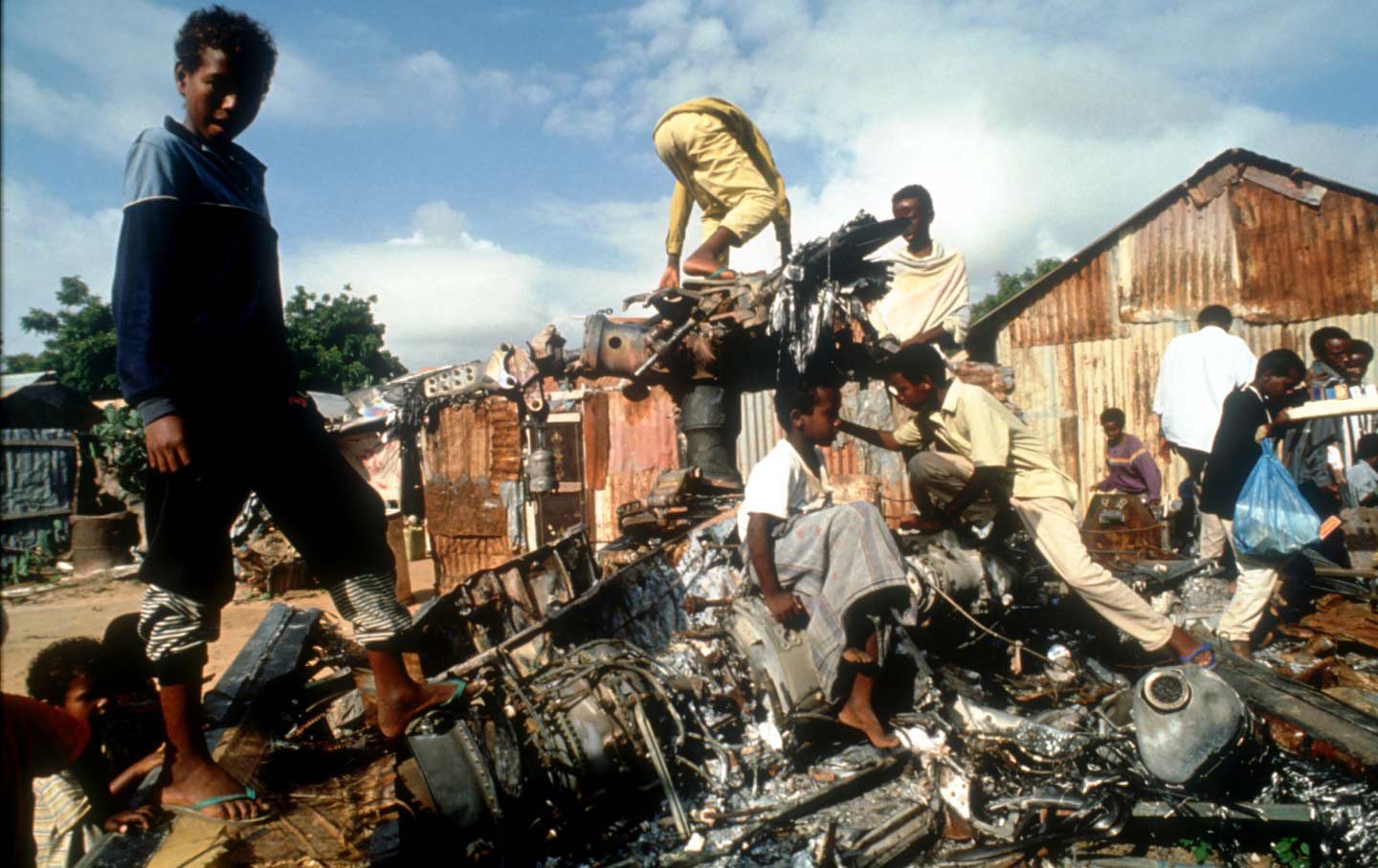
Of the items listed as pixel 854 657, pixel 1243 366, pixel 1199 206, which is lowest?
pixel 854 657

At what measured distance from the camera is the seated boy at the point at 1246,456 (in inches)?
200

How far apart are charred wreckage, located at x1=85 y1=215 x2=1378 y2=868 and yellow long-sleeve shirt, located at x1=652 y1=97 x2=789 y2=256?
1060 millimetres

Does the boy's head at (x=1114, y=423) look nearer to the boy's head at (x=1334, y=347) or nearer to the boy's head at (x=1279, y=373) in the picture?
the boy's head at (x=1334, y=347)

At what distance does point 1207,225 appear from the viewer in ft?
39.9

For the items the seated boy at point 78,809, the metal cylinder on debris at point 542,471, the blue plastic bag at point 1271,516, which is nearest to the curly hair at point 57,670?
the seated boy at point 78,809

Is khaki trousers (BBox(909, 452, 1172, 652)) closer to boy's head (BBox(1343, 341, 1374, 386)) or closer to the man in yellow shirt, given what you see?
the man in yellow shirt

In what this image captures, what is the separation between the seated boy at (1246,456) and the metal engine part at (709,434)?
3.38 meters

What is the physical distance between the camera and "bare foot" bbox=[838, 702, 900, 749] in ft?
13.2

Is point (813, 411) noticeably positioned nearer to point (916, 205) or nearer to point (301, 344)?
point (916, 205)

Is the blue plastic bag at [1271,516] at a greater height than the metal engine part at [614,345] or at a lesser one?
lesser

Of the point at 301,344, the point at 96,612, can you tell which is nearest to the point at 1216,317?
the point at 96,612

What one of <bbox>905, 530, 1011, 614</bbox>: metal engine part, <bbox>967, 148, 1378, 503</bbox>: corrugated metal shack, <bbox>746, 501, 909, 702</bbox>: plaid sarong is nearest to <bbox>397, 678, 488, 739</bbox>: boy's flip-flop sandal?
<bbox>746, 501, 909, 702</bbox>: plaid sarong

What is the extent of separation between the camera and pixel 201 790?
2572mm

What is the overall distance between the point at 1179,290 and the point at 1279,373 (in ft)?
27.3
